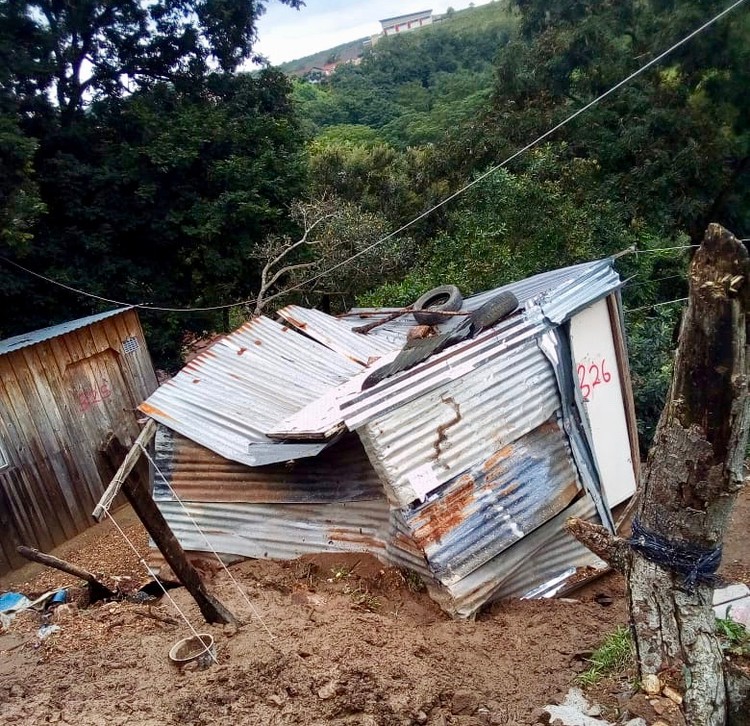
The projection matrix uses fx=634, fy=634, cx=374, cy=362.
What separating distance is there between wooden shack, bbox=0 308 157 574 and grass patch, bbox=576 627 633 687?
310 inches

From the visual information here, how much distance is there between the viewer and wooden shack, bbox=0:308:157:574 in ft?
28.7

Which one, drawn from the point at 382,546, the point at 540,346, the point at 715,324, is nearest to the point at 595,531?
the point at 715,324

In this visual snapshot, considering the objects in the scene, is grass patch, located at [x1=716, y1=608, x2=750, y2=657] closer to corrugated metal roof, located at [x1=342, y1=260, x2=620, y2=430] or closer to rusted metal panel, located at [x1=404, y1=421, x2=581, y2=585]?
rusted metal panel, located at [x1=404, y1=421, x2=581, y2=585]

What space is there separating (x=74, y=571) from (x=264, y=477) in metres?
1.99

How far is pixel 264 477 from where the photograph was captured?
6055mm

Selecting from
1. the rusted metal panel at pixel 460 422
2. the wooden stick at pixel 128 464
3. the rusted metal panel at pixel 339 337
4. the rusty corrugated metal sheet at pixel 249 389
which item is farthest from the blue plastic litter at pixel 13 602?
the rusted metal panel at pixel 460 422

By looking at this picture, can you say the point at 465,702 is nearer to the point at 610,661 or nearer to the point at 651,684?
the point at 610,661

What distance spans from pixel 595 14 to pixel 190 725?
19.6 m

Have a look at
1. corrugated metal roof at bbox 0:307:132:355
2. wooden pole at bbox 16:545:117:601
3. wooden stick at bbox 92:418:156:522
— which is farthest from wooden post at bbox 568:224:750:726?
corrugated metal roof at bbox 0:307:132:355

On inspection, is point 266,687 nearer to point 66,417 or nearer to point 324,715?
point 324,715

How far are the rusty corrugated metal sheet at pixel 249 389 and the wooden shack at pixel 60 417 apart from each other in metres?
3.28

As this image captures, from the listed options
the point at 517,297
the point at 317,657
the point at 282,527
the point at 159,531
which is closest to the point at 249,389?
the point at 282,527

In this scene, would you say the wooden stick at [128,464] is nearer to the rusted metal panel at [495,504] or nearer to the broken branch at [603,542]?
the rusted metal panel at [495,504]

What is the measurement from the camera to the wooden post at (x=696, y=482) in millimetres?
2523
